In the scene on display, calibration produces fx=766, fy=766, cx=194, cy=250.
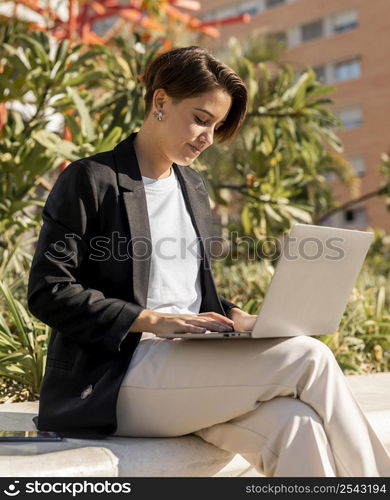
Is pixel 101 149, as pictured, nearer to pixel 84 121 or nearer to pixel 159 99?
pixel 84 121

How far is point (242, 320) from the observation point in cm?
255

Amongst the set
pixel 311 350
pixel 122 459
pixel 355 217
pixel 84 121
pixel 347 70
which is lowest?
pixel 355 217

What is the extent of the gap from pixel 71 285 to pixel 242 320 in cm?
62

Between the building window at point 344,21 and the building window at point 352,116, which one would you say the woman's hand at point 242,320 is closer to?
the building window at point 352,116

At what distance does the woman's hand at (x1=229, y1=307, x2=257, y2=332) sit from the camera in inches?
97.4

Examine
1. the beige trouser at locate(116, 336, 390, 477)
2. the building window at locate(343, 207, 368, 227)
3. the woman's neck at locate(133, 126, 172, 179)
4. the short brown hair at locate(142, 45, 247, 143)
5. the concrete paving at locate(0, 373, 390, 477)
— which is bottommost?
the building window at locate(343, 207, 368, 227)

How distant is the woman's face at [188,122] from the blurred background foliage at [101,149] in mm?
1529

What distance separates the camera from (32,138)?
5.49 meters

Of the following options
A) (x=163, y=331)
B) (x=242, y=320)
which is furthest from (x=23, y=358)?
(x=163, y=331)

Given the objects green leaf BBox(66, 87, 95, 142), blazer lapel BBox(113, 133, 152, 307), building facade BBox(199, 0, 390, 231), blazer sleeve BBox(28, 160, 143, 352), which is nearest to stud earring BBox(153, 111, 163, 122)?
blazer lapel BBox(113, 133, 152, 307)

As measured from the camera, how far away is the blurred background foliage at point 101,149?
4.70m

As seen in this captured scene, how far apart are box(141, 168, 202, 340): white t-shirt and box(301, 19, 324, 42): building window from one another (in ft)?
106

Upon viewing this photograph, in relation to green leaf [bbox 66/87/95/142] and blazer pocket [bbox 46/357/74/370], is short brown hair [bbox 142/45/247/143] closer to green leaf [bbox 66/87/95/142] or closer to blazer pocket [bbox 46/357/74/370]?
blazer pocket [bbox 46/357/74/370]
